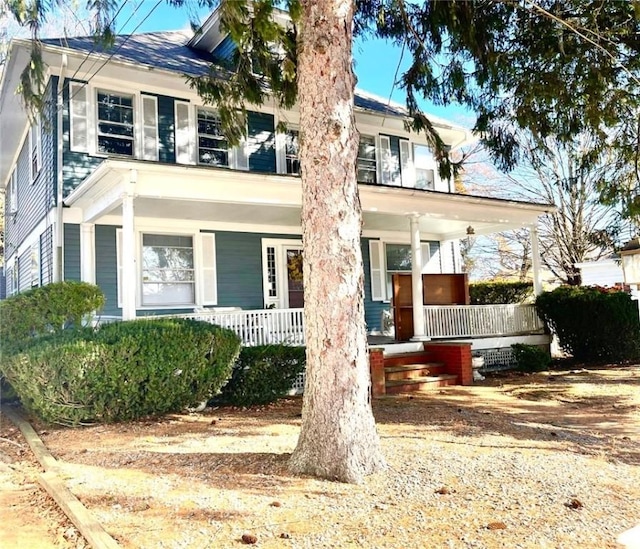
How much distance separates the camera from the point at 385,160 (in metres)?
15.0

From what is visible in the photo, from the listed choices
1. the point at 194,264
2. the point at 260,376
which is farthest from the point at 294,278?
the point at 260,376

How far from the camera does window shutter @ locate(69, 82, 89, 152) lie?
10781 mm

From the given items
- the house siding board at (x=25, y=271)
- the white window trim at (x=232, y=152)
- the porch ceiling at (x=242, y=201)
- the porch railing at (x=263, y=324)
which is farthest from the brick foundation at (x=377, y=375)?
the house siding board at (x=25, y=271)

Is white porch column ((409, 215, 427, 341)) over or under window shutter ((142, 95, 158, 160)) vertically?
under

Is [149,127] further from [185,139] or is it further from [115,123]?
[185,139]

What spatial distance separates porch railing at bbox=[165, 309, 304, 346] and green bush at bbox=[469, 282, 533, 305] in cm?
889

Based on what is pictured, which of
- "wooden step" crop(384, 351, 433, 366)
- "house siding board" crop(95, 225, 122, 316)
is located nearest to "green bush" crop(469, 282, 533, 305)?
"wooden step" crop(384, 351, 433, 366)

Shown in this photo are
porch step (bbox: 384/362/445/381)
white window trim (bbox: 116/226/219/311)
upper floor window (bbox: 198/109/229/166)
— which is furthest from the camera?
upper floor window (bbox: 198/109/229/166)

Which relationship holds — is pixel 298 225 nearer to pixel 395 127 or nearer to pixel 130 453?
pixel 395 127

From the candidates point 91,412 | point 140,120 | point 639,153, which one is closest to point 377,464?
point 91,412

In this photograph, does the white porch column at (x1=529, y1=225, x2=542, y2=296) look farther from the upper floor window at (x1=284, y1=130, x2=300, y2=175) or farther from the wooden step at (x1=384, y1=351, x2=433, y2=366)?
the upper floor window at (x1=284, y1=130, x2=300, y2=175)

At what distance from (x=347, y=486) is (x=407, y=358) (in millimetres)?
6821

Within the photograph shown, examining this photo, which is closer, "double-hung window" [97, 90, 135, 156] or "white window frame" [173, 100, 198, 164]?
"double-hung window" [97, 90, 135, 156]

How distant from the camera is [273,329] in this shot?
10.0 meters
